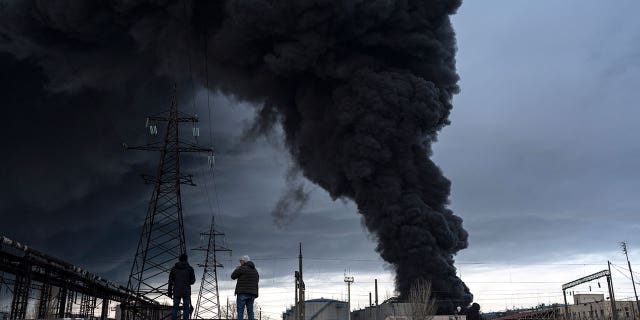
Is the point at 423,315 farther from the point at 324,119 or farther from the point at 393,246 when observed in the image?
the point at 324,119

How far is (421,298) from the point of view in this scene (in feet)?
117

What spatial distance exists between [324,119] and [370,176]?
26.1 feet

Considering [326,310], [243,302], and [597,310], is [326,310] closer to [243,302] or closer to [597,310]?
[597,310]

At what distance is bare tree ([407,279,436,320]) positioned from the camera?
3210 centimetres

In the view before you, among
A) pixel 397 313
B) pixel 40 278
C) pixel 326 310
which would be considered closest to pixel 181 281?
pixel 40 278

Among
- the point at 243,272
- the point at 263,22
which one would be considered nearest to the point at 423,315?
the point at 243,272

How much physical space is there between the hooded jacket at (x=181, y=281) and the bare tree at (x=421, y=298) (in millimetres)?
22351

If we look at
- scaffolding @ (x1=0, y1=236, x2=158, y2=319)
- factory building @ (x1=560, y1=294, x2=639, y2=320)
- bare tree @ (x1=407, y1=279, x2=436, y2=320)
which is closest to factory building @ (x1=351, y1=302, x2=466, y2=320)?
bare tree @ (x1=407, y1=279, x2=436, y2=320)

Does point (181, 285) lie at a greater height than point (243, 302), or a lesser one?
greater

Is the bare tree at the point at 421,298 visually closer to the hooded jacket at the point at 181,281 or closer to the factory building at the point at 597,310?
the hooded jacket at the point at 181,281

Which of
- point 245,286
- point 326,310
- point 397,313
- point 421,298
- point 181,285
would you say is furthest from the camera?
point 326,310

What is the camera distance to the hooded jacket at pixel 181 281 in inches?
420

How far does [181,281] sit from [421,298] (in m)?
27.8

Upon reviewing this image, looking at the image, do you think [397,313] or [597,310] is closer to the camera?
[397,313]
